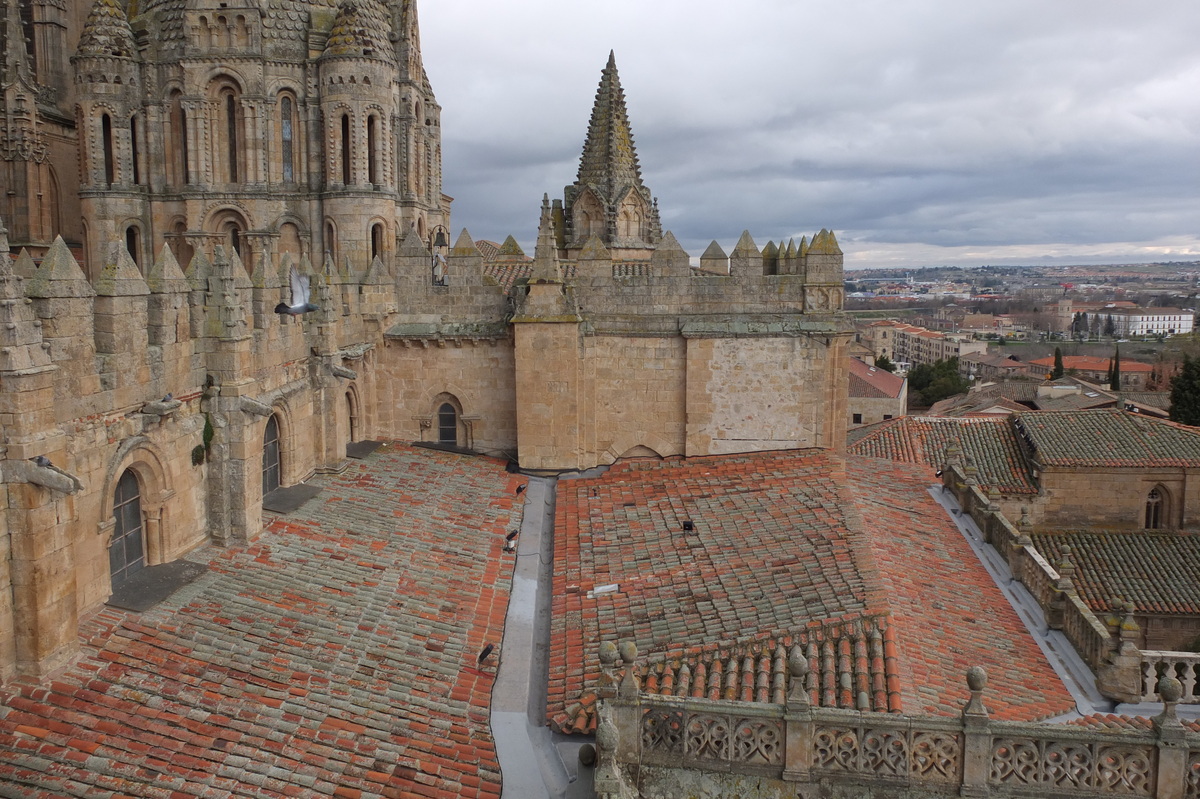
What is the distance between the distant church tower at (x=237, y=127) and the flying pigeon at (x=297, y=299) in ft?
23.0

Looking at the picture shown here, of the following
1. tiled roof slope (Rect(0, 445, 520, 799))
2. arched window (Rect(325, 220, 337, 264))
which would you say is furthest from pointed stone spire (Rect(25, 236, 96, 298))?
arched window (Rect(325, 220, 337, 264))

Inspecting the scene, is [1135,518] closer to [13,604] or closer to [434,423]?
[434,423]

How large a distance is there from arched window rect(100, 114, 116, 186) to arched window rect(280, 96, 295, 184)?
439cm

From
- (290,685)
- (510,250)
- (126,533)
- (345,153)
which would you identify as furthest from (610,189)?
(290,685)

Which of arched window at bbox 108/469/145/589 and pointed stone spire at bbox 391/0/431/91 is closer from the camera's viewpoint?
arched window at bbox 108/469/145/589

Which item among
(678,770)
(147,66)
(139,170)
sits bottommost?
(678,770)

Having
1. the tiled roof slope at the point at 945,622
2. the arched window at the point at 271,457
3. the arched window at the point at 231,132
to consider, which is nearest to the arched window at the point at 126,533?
the arched window at the point at 271,457

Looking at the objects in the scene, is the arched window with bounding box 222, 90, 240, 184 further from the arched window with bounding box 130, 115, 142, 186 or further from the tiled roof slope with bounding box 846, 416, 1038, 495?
the tiled roof slope with bounding box 846, 416, 1038, 495

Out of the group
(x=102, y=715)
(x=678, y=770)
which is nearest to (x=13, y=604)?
(x=102, y=715)

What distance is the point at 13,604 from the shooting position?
9547 mm

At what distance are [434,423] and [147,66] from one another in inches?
496

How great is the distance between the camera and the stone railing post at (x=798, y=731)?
8922 mm

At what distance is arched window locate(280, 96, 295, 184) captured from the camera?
80.9ft

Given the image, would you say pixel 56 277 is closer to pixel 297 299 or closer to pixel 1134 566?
pixel 297 299
